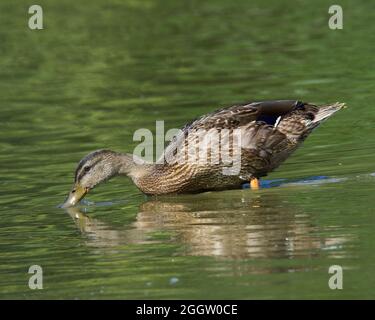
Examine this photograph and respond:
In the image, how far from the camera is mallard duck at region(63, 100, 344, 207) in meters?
11.9

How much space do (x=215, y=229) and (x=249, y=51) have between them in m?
11.0

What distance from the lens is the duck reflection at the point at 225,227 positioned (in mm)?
9469

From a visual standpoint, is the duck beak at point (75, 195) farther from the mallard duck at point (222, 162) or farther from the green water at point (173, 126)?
the green water at point (173, 126)

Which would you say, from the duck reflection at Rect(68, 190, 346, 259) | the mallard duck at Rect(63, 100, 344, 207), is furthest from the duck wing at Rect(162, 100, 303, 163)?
the duck reflection at Rect(68, 190, 346, 259)

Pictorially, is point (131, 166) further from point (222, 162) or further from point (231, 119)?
point (231, 119)

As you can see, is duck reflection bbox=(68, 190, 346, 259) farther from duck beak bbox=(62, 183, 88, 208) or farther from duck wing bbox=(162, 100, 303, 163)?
duck wing bbox=(162, 100, 303, 163)

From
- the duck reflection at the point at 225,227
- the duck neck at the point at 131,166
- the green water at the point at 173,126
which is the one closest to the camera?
the green water at the point at 173,126

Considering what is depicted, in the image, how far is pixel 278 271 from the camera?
8688 mm

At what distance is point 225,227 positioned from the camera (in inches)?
409

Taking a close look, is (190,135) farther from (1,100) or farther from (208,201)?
(1,100)

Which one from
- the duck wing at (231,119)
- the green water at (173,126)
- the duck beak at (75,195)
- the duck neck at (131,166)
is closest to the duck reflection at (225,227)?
the green water at (173,126)

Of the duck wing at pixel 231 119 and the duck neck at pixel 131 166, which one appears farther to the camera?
the duck neck at pixel 131 166

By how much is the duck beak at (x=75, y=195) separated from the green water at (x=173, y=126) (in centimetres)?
13
